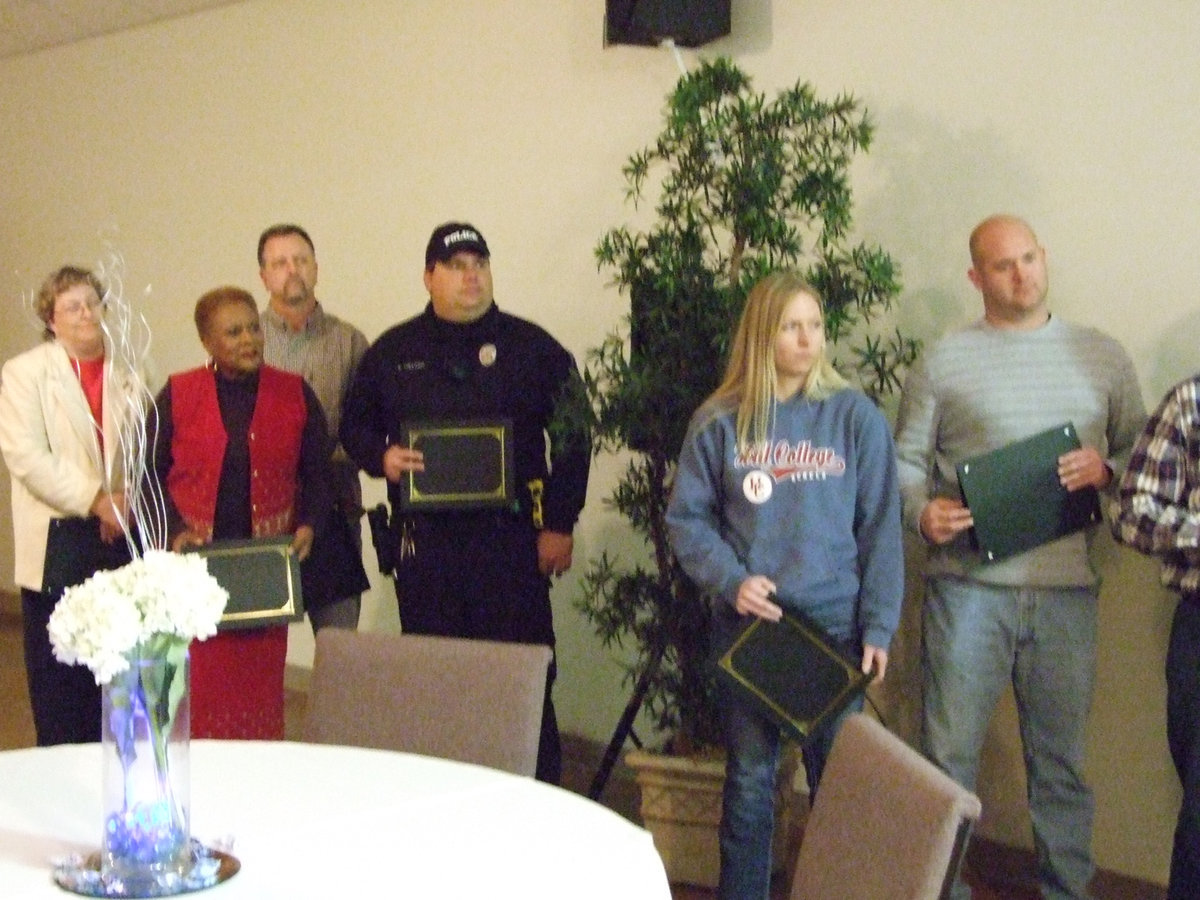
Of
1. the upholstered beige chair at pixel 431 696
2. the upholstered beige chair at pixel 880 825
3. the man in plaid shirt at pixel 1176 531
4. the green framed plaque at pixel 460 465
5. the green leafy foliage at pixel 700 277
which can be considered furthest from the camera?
the green framed plaque at pixel 460 465

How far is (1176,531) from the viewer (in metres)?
2.76

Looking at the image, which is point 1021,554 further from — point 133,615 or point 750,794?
point 133,615

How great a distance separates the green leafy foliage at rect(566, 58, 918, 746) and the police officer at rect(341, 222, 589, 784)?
173 millimetres

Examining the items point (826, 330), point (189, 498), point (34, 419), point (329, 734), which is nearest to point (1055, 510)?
point (826, 330)

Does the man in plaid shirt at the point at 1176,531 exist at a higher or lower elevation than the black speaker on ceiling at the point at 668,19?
lower

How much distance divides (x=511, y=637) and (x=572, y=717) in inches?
48.7

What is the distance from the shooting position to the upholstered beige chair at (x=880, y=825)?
1594 millimetres

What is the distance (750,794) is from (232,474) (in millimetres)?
1488

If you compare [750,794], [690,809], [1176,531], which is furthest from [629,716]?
[1176,531]

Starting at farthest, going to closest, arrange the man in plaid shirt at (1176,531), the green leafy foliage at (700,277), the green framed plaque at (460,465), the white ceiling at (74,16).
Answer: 1. the white ceiling at (74,16)
2. the green framed plaque at (460,465)
3. the green leafy foliage at (700,277)
4. the man in plaid shirt at (1176,531)

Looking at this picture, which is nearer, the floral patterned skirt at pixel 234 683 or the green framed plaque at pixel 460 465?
the floral patterned skirt at pixel 234 683

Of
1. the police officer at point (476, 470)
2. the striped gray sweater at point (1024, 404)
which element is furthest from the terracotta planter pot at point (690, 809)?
the striped gray sweater at point (1024, 404)

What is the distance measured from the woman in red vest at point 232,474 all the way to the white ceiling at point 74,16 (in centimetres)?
290

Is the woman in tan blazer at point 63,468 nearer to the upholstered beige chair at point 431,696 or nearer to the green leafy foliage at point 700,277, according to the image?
the green leafy foliage at point 700,277
